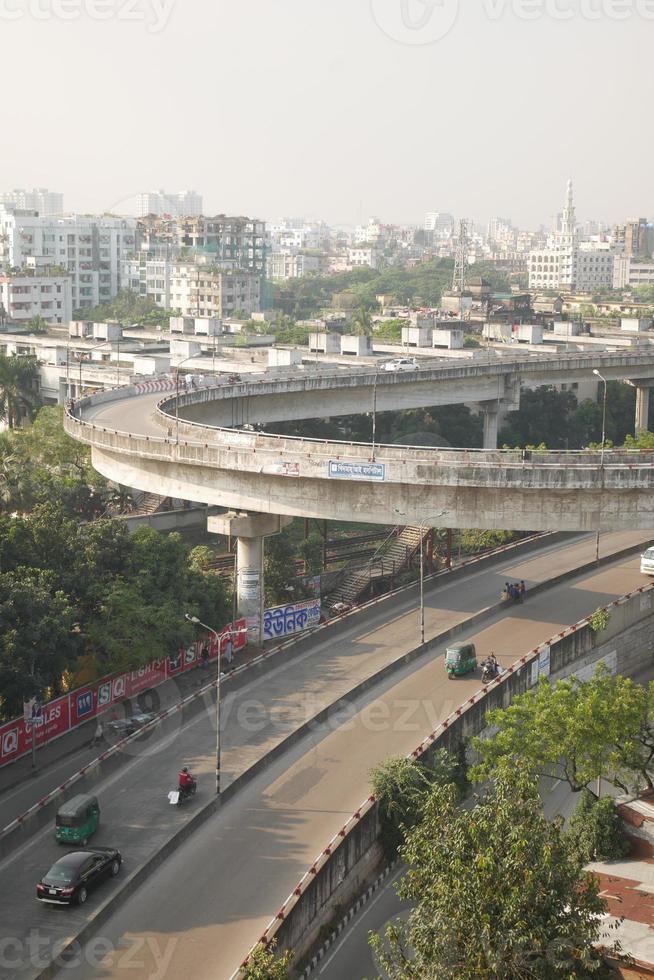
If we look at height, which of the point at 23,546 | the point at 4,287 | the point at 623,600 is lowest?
the point at 623,600

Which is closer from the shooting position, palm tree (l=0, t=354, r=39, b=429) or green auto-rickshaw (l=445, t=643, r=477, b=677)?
green auto-rickshaw (l=445, t=643, r=477, b=677)

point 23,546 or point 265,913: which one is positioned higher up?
point 23,546

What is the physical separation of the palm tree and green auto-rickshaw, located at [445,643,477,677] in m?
44.9

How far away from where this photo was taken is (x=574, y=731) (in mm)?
28578

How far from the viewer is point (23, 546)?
120ft

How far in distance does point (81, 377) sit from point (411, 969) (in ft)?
189

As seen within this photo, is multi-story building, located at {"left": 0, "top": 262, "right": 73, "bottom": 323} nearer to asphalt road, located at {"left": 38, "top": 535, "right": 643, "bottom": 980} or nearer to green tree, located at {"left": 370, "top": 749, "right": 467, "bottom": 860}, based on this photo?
asphalt road, located at {"left": 38, "top": 535, "right": 643, "bottom": 980}

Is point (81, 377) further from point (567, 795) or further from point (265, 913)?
point (265, 913)

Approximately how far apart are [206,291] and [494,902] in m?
124

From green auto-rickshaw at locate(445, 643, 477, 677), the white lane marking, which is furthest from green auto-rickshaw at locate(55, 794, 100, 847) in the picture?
green auto-rickshaw at locate(445, 643, 477, 677)

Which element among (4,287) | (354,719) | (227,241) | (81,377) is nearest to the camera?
(354,719)

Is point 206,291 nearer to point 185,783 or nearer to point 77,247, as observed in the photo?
point 77,247

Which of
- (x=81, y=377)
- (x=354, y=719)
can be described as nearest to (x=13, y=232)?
(x=81, y=377)

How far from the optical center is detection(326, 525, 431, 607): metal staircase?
48556 mm
